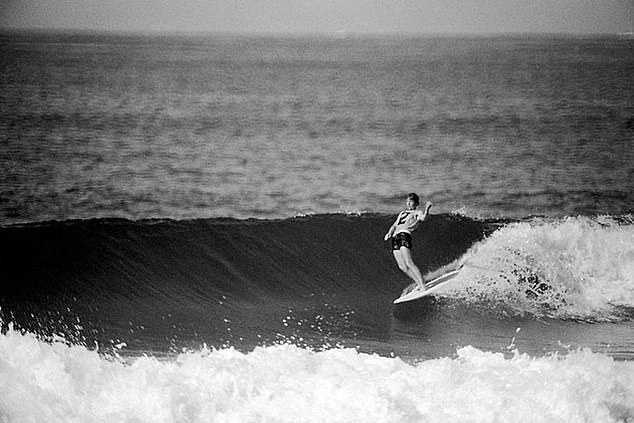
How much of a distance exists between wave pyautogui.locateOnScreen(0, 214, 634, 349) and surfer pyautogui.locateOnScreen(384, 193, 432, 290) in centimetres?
4

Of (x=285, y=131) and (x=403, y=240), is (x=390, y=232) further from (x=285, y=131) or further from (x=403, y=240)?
(x=285, y=131)

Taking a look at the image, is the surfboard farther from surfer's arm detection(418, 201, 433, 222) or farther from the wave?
surfer's arm detection(418, 201, 433, 222)

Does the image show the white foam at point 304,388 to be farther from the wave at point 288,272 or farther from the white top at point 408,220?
the white top at point 408,220

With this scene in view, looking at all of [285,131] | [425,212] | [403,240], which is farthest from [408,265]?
[285,131]

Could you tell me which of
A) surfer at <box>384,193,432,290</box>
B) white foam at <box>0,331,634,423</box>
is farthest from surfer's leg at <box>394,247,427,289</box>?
white foam at <box>0,331,634,423</box>

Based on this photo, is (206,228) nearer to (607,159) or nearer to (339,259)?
(339,259)

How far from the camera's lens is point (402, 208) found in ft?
11.1

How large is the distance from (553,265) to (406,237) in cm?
65

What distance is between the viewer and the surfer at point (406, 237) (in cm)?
339

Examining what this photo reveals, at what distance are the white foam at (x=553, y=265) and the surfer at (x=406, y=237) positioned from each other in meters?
0.20

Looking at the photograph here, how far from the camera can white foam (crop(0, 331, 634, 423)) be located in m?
3.06

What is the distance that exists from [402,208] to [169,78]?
45.5 inches

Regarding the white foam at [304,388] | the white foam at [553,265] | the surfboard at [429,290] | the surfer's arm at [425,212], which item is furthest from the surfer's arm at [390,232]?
the white foam at [304,388]

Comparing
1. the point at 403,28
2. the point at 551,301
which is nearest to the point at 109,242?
the point at 403,28
